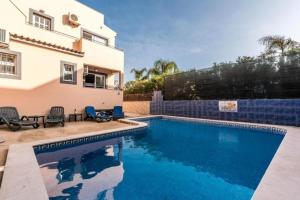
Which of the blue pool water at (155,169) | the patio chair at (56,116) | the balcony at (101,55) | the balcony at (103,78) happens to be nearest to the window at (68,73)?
the balcony at (101,55)

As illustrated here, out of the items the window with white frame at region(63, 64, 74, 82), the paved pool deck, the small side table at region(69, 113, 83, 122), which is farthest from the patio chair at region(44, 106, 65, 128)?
the paved pool deck

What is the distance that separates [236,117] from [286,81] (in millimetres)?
4050

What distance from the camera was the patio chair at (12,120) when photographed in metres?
8.54

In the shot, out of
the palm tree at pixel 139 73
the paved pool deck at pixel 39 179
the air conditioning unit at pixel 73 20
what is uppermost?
the air conditioning unit at pixel 73 20

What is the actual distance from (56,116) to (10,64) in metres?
3.71

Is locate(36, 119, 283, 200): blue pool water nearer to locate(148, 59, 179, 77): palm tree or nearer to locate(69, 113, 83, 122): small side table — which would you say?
locate(69, 113, 83, 122): small side table

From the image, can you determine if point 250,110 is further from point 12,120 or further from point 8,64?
point 8,64

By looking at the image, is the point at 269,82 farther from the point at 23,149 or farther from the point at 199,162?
the point at 23,149

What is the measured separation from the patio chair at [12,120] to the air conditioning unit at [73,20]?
821cm

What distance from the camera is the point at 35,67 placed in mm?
10750

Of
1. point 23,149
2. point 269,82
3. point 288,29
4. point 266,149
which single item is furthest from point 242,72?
point 23,149

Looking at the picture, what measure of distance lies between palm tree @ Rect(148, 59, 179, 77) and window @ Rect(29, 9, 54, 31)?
16.2m

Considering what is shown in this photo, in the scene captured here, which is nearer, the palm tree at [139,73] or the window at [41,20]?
the window at [41,20]

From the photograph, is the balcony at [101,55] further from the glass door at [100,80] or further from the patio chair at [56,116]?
the patio chair at [56,116]
